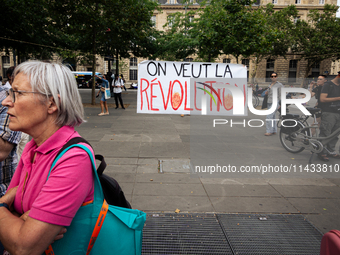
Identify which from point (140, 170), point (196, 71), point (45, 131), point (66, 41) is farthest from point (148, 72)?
point (66, 41)

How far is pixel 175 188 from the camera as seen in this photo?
13.9 feet

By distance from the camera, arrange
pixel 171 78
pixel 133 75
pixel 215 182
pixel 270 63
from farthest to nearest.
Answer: pixel 133 75 < pixel 270 63 < pixel 171 78 < pixel 215 182

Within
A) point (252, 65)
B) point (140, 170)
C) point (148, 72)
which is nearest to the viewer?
point (148, 72)

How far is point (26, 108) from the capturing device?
1244 millimetres

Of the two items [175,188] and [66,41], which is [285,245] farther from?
[66,41]

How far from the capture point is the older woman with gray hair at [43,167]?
1084mm

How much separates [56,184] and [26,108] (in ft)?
1.34

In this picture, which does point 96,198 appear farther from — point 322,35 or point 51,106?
point 322,35

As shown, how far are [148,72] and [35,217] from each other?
148 inches

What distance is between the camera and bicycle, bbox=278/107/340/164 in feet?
19.3

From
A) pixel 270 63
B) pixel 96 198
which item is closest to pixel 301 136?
pixel 96 198

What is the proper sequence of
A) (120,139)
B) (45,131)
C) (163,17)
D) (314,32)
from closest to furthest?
(45,131), (120,139), (314,32), (163,17)

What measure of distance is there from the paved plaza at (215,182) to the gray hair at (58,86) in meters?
2.52

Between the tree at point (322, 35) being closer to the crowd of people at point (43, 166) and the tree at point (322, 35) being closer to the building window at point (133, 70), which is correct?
the building window at point (133, 70)
